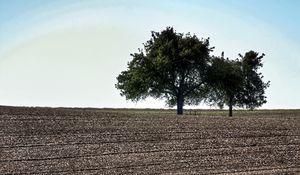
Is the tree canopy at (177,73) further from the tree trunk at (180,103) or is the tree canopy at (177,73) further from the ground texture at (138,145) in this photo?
the ground texture at (138,145)

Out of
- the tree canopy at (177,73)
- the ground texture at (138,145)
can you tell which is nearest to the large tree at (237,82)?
the tree canopy at (177,73)

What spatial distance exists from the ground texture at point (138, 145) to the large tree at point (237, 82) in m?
22.9

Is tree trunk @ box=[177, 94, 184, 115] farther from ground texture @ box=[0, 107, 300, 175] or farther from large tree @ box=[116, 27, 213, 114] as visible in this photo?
ground texture @ box=[0, 107, 300, 175]

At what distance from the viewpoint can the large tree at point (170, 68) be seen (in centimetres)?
6506

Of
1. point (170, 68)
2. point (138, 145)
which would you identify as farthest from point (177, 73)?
point (138, 145)

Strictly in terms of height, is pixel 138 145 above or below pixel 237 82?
below

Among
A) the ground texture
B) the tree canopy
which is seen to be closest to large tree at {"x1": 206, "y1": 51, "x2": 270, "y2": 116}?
the tree canopy

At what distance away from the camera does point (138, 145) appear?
34.2 m

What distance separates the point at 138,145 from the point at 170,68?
102 feet

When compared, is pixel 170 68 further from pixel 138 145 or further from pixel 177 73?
pixel 138 145

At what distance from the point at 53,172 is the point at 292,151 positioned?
14617 millimetres

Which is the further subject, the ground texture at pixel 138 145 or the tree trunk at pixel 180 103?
the tree trunk at pixel 180 103

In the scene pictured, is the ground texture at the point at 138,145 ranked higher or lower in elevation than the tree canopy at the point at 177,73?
lower

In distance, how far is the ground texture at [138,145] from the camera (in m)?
29.3
